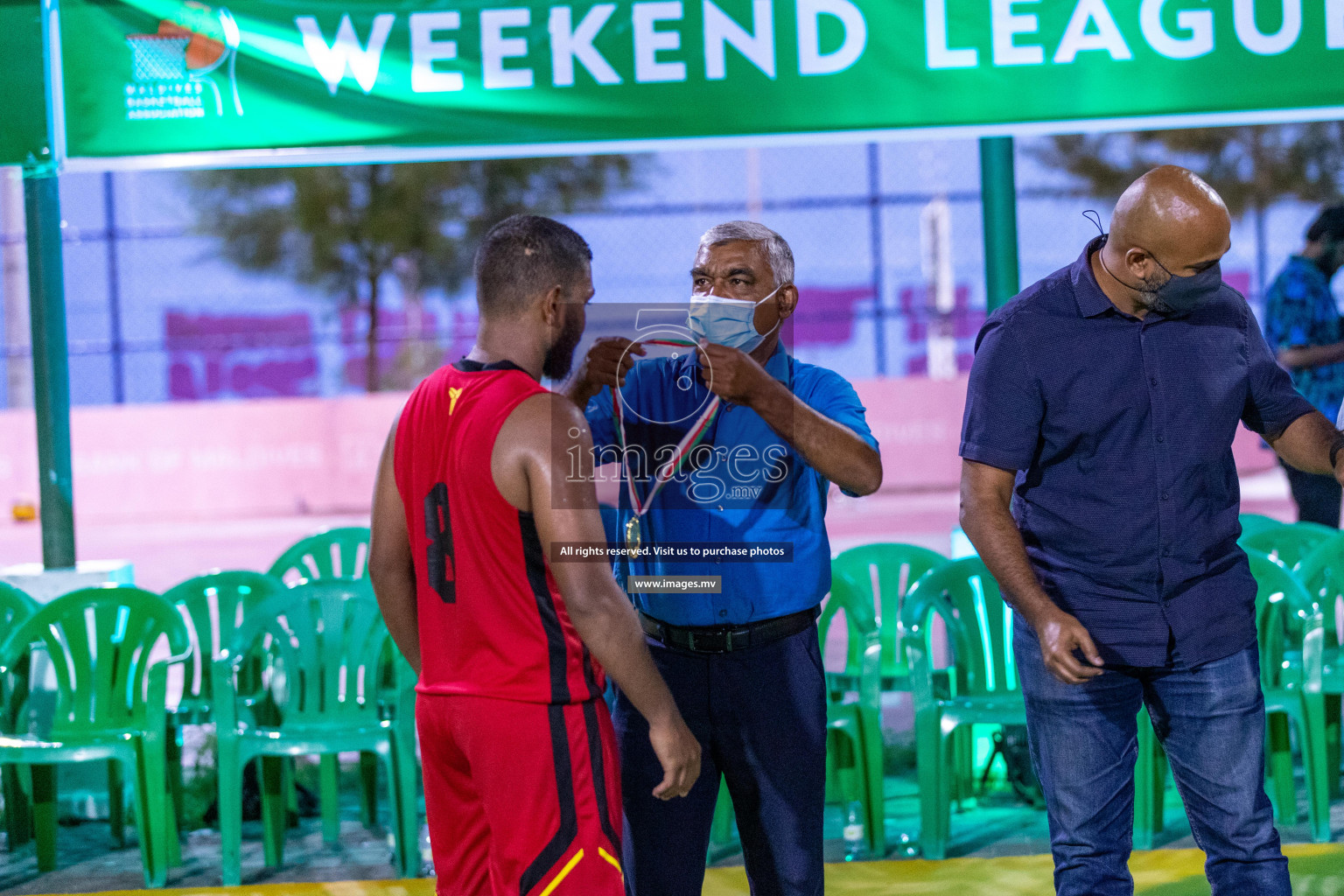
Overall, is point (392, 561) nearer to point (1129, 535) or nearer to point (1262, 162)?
point (1129, 535)

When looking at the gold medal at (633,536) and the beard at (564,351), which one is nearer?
the beard at (564,351)

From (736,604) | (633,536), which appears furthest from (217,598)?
(736,604)

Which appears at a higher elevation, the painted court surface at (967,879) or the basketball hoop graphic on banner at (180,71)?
the basketball hoop graphic on banner at (180,71)

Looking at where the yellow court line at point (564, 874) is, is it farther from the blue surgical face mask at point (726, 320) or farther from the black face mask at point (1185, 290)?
the black face mask at point (1185, 290)

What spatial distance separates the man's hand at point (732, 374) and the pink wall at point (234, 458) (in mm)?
14032

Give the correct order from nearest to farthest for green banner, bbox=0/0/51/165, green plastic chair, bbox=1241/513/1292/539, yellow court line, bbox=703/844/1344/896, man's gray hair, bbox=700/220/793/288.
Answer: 1. man's gray hair, bbox=700/220/793/288
2. yellow court line, bbox=703/844/1344/896
3. green banner, bbox=0/0/51/165
4. green plastic chair, bbox=1241/513/1292/539

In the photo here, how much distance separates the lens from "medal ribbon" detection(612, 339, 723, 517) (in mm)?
2936

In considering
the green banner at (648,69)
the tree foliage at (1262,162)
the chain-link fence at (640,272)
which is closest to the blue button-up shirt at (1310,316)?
the green banner at (648,69)

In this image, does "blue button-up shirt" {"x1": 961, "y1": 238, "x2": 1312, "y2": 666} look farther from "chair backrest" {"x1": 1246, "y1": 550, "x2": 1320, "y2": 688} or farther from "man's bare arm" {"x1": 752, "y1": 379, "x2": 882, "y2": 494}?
"chair backrest" {"x1": 1246, "y1": 550, "x2": 1320, "y2": 688}

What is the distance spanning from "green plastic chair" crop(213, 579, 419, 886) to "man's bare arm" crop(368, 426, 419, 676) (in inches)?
67.9

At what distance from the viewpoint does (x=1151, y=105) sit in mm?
4996

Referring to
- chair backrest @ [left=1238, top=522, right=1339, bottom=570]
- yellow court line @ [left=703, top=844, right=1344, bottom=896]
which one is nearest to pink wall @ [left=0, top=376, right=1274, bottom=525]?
chair backrest @ [left=1238, top=522, right=1339, bottom=570]

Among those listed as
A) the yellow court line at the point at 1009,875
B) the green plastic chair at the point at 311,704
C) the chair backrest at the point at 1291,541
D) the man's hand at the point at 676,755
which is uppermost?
the chair backrest at the point at 1291,541

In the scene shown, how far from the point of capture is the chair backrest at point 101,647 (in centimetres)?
484
